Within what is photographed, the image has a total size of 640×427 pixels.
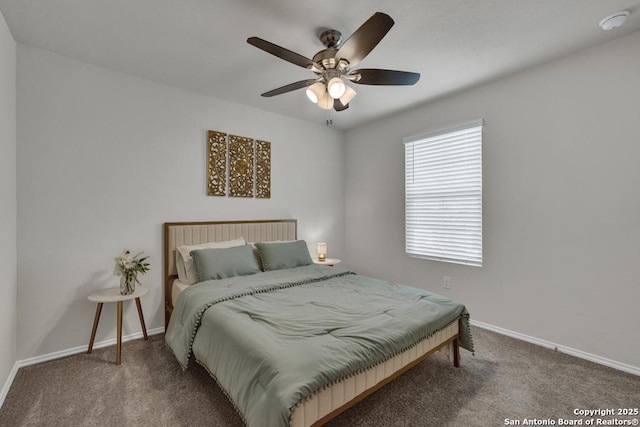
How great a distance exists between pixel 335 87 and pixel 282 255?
1.97 metres

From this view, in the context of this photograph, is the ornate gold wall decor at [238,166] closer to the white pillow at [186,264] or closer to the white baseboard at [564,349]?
the white pillow at [186,264]

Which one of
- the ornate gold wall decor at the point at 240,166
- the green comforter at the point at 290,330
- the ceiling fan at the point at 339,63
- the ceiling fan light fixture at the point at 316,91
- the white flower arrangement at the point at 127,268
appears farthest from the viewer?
the ornate gold wall decor at the point at 240,166

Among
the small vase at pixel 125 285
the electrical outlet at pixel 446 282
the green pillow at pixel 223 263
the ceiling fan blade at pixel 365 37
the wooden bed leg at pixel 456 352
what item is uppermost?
the ceiling fan blade at pixel 365 37

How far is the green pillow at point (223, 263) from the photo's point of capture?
9.09 feet

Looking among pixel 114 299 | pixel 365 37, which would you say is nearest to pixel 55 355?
pixel 114 299

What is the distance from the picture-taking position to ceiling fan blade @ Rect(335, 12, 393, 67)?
1503mm

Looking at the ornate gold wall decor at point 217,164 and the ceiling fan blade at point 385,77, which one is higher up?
the ceiling fan blade at point 385,77

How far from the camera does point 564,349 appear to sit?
8.32 feet

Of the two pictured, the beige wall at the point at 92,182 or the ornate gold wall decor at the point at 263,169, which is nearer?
the beige wall at the point at 92,182

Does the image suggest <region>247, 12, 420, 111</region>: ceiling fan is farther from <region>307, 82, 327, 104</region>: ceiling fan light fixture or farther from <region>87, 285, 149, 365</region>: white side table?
<region>87, 285, 149, 365</region>: white side table

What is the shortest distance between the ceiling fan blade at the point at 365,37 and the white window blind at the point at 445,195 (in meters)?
1.92

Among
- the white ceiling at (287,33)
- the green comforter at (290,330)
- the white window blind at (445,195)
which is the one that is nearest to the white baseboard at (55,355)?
the green comforter at (290,330)

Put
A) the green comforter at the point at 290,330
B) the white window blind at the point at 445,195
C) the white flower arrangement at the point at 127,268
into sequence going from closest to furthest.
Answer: the green comforter at the point at 290,330 → the white flower arrangement at the point at 127,268 → the white window blind at the point at 445,195

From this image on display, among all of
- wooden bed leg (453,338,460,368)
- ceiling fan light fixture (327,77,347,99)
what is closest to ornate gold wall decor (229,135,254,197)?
ceiling fan light fixture (327,77,347,99)
